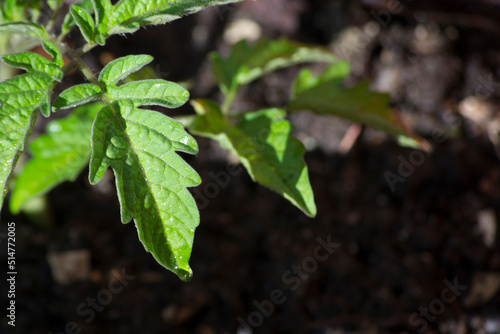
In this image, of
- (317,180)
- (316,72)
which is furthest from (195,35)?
(317,180)

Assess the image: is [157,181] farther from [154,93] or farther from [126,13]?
[126,13]

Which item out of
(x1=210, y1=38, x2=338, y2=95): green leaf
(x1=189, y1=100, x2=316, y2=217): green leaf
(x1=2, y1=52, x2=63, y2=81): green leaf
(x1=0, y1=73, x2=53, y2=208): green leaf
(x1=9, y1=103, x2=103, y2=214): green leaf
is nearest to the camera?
(x1=0, y1=73, x2=53, y2=208): green leaf

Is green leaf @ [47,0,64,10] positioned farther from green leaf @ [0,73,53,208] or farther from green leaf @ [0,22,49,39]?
green leaf @ [0,73,53,208]

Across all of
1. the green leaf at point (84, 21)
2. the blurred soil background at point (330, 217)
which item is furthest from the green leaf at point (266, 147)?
the blurred soil background at point (330, 217)

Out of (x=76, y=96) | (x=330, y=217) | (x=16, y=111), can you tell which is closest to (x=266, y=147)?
(x=76, y=96)

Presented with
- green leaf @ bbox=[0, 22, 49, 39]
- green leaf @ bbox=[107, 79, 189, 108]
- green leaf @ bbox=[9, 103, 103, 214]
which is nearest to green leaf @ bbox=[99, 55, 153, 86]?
green leaf @ bbox=[107, 79, 189, 108]

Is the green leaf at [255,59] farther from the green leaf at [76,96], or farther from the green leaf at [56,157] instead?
the green leaf at [76,96]
